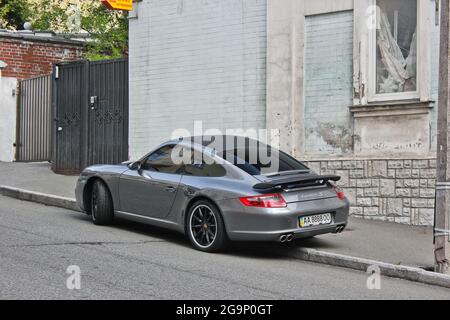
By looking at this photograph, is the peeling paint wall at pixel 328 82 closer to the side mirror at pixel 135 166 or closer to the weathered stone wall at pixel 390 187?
the weathered stone wall at pixel 390 187

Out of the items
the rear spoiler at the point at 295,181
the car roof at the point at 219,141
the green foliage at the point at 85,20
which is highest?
the green foliage at the point at 85,20

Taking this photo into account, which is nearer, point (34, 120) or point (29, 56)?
point (34, 120)

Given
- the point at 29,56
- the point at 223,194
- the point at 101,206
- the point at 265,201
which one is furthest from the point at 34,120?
the point at 265,201

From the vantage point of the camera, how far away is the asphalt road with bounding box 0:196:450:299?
609 centimetres

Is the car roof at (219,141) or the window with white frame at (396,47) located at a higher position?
the window with white frame at (396,47)

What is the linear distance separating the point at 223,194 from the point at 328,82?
14.1 feet

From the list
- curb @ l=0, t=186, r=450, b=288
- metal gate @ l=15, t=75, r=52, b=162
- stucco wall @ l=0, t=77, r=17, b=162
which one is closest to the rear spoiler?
curb @ l=0, t=186, r=450, b=288

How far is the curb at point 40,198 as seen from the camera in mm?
11695

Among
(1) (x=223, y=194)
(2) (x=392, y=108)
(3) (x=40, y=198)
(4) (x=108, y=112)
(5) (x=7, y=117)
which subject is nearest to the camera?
(1) (x=223, y=194)


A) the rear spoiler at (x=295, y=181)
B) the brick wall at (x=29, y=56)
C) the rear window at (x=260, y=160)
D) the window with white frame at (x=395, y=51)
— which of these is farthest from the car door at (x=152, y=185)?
the brick wall at (x=29, y=56)

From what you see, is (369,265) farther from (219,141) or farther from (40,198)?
(40,198)

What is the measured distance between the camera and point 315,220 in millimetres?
8227

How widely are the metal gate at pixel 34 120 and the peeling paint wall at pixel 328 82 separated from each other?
8384 mm
